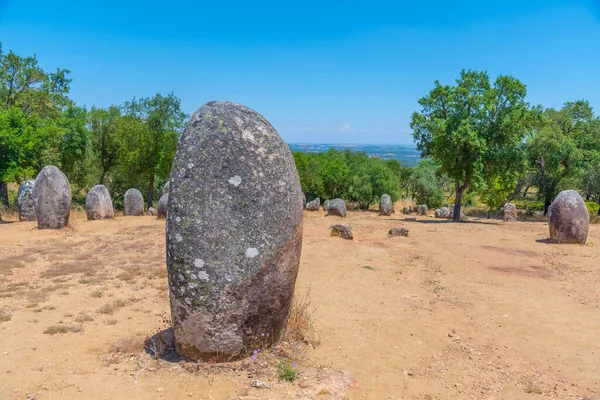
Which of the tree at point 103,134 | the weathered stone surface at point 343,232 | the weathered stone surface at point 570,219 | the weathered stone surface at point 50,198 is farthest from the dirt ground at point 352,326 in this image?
the tree at point 103,134

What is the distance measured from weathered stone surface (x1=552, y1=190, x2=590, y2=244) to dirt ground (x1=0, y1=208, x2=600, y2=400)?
5.74 ft

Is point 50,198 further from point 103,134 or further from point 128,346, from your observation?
point 103,134

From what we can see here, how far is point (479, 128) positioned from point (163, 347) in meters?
23.1

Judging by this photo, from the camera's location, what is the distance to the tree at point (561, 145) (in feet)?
89.9

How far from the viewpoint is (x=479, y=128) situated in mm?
23688

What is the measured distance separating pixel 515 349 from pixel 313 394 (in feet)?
12.2

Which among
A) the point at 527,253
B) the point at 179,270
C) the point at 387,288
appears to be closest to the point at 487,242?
the point at 527,253

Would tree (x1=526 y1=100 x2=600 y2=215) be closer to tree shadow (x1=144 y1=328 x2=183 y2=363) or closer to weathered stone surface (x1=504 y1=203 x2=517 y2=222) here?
weathered stone surface (x1=504 y1=203 x2=517 y2=222)

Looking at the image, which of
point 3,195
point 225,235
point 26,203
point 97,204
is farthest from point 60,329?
point 3,195

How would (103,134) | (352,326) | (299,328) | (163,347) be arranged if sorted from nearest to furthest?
(163,347)
(299,328)
(352,326)
(103,134)

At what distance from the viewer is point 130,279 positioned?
9.54m

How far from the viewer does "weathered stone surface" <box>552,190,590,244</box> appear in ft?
49.7

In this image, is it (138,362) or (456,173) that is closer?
(138,362)

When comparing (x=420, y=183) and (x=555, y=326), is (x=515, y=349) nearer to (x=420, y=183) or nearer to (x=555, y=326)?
(x=555, y=326)
